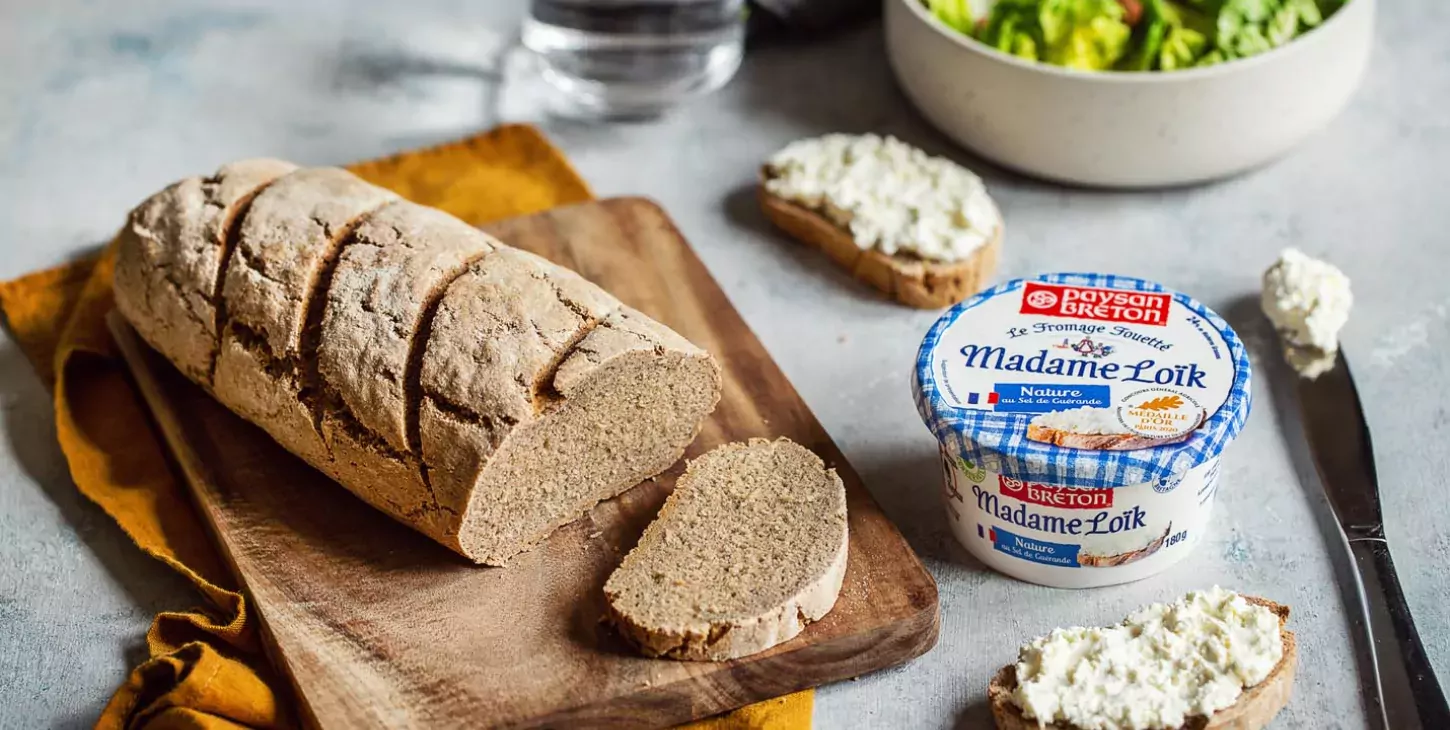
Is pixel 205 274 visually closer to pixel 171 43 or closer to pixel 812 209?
pixel 812 209

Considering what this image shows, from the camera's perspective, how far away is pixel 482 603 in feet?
8.93

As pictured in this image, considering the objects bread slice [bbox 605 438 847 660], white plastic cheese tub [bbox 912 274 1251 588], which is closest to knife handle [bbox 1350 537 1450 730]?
white plastic cheese tub [bbox 912 274 1251 588]

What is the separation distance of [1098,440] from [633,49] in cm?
218

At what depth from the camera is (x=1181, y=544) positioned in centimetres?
280

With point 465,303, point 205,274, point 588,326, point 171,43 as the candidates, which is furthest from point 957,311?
point 171,43

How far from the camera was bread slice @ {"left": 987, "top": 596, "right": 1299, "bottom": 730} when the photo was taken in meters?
2.39

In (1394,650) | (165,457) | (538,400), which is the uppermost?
(538,400)

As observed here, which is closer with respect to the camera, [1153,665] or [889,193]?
[1153,665]

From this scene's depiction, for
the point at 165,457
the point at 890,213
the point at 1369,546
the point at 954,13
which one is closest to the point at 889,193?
the point at 890,213

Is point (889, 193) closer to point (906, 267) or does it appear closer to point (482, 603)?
point (906, 267)

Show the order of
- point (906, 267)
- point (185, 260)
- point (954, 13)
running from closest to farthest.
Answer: point (185, 260)
point (906, 267)
point (954, 13)

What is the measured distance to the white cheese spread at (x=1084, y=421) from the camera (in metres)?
2.63

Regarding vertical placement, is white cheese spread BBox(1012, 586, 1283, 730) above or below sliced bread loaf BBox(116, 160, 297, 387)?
below

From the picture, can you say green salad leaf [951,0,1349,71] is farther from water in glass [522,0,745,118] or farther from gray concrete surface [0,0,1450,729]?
water in glass [522,0,745,118]
